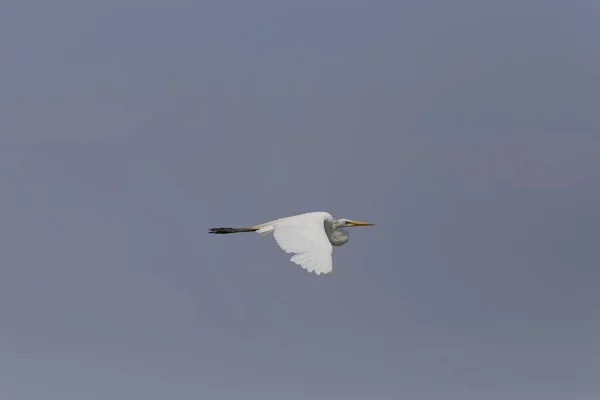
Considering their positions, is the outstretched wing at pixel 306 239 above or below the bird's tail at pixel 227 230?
below

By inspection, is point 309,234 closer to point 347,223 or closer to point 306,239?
point 306,239

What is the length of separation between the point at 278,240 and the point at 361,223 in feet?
32.2

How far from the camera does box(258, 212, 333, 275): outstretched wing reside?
42344 mm

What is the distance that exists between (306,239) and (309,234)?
0.90 metres

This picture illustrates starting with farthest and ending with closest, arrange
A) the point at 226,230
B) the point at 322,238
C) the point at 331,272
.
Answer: the point at 226,230 < the point at 322,238 < the point at 331,272

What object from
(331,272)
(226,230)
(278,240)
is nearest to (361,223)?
(226,230)

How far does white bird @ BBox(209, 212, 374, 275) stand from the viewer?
42562mm

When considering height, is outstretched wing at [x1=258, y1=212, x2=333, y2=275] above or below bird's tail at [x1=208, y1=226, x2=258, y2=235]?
below

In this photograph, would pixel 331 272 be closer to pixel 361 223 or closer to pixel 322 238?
pixel 322 238

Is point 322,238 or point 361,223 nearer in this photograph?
point 322,238

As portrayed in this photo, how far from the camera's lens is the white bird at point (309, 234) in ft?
140

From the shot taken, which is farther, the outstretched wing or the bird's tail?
the bird's tail

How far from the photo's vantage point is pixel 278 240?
4712 cm

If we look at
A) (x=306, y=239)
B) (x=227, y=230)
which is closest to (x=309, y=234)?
(x=306, y=239)
